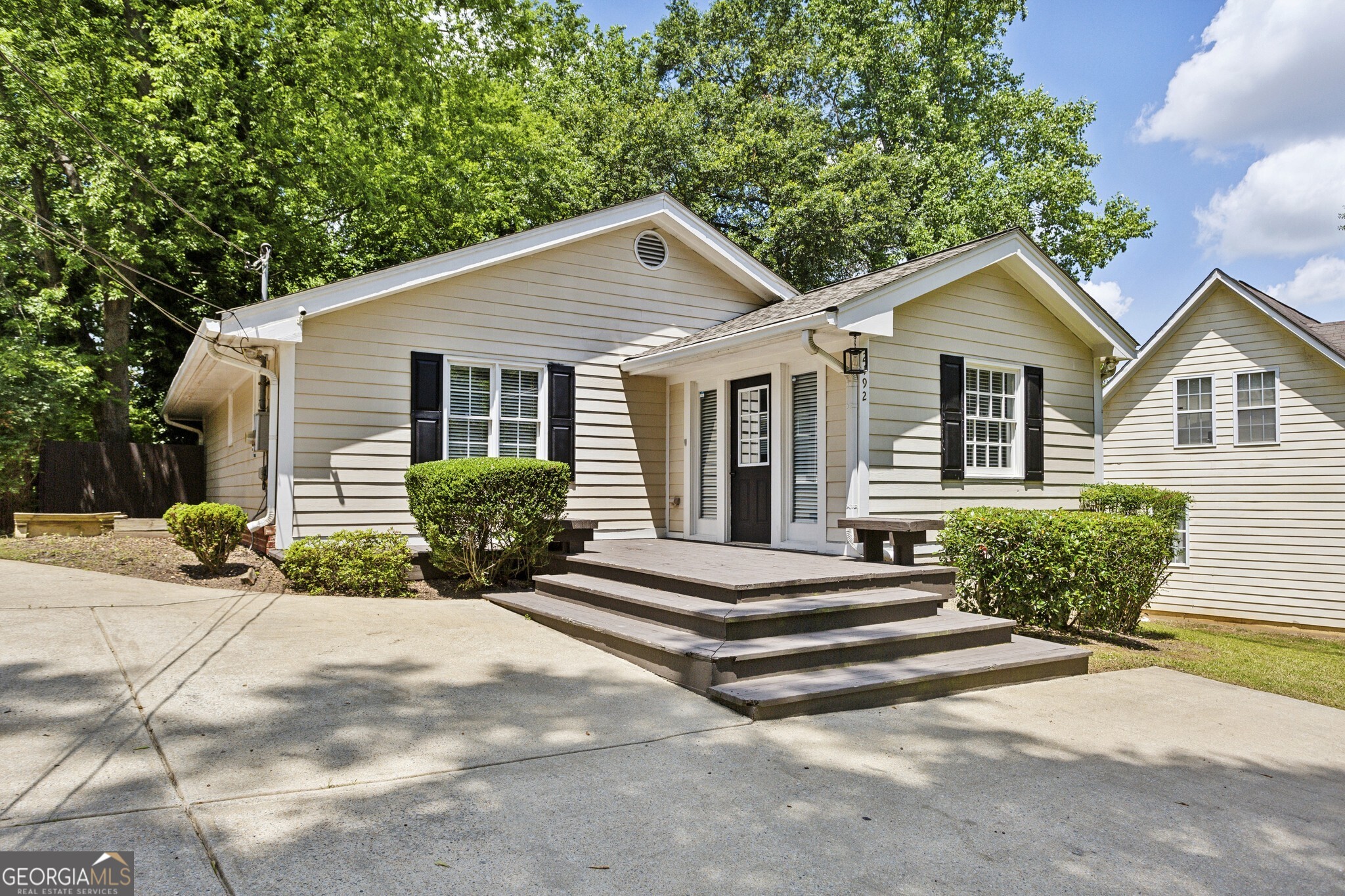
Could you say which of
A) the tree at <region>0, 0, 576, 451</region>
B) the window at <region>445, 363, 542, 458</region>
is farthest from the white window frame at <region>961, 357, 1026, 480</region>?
the tree at <region>0, 0, 576, 451</region>

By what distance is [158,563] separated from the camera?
8.70m

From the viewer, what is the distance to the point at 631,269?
1016cm

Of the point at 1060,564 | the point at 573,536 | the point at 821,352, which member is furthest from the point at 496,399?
the point at 1060,564

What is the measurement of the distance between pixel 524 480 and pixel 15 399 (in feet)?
38.1

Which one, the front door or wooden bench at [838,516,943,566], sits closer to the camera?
wooden bench at [838,516,943,566]

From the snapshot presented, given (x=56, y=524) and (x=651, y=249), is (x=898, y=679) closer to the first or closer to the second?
(x=651, y=249)

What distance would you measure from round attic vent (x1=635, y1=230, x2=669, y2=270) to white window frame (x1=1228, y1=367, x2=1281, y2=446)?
33.9 feet

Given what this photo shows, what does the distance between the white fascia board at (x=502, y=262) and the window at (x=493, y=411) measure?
115 cm

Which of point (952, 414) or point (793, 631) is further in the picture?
point (952, 414)

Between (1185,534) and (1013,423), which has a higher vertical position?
(1013,423)

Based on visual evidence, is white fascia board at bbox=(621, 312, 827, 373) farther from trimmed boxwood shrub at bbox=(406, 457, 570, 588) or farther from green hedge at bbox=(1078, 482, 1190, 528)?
green hedge at bbox=(1078, 482, 1190, 528)

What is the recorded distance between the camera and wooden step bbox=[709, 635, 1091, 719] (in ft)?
13.9

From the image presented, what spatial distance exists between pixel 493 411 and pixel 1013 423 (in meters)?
6.26

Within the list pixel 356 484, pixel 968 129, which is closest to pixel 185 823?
pixel 356 484
